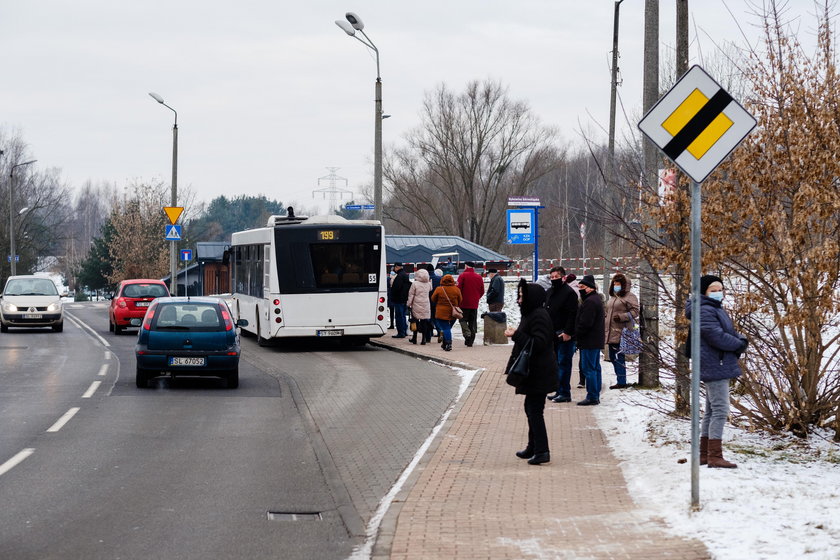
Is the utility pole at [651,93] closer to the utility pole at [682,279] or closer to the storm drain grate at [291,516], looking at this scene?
the utility pole at [682,279]

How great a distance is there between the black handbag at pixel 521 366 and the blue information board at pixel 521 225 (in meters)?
11.6

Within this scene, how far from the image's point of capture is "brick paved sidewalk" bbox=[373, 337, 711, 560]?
22.5 ft

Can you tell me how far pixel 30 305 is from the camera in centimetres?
3278

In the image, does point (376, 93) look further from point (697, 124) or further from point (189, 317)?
point (697, 124)

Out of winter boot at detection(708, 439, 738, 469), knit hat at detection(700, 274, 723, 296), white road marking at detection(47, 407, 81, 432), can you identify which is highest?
knit hat at detection(700, 274, 723, 296)

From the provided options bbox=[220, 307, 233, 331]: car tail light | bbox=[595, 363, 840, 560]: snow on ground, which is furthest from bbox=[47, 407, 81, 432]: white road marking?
bbox=[595, 363, 840, 560]: snow on ground

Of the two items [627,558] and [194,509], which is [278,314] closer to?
[194,509]

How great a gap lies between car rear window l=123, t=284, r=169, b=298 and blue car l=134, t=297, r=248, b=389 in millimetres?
15063

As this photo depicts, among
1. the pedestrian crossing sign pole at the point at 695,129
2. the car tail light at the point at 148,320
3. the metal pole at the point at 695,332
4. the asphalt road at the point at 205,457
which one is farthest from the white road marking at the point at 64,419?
the pedestrian crossing sign pole at the point at 695,129


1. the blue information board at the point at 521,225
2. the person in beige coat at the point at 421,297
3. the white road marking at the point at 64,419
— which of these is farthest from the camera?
the person in beige coat at the point at 421,297

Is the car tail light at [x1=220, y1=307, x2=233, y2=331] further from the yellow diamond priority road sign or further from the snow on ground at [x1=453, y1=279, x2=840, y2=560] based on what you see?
the yellow diamond priority road sign

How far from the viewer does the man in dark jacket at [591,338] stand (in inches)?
558

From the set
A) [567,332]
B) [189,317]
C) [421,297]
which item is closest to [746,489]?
[567,332]

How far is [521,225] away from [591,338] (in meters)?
7.90
